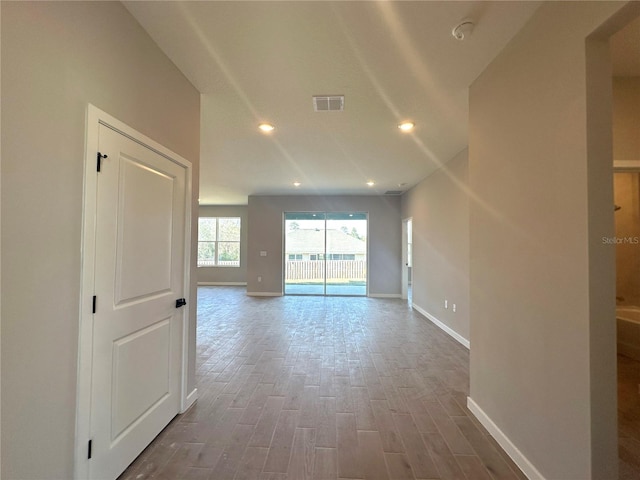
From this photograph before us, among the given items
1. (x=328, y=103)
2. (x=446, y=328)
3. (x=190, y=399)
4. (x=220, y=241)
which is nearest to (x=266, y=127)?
(x=328, y=103)

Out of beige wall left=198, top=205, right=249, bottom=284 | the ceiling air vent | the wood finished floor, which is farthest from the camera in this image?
beige wall left=198, top=205, right=249, bottom=284

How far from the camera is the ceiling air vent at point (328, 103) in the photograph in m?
2.53

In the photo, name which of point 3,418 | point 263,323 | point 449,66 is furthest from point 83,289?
point 263,323

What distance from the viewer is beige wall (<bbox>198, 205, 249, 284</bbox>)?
9633mm

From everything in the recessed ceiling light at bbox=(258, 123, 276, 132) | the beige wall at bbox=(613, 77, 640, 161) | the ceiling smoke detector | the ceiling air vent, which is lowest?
the beige wall at bbox=(613, 77, 640, 161)

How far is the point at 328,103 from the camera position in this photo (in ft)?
8.63

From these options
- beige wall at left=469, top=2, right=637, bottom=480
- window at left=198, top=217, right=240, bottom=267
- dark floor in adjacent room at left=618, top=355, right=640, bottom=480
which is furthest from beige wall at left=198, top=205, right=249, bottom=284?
dark floor in adjacent room at left=618, top=355, right=640, bottom=480

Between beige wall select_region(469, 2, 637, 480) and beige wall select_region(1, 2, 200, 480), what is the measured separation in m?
2.34

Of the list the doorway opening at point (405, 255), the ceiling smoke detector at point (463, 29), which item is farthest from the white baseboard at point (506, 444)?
the doorway opening at point (405, 255)

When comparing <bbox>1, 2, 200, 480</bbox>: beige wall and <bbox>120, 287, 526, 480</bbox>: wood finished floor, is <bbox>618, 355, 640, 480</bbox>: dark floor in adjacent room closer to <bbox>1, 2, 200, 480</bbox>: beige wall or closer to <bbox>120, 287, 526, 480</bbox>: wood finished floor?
<bbox>120, 287, 526, 480</bbox>: wood finished floor

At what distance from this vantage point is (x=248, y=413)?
2.29m

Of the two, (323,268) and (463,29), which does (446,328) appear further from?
(463,29)

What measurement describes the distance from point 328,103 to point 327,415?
8.81 ft

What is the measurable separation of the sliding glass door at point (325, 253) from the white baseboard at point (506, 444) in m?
5.49
